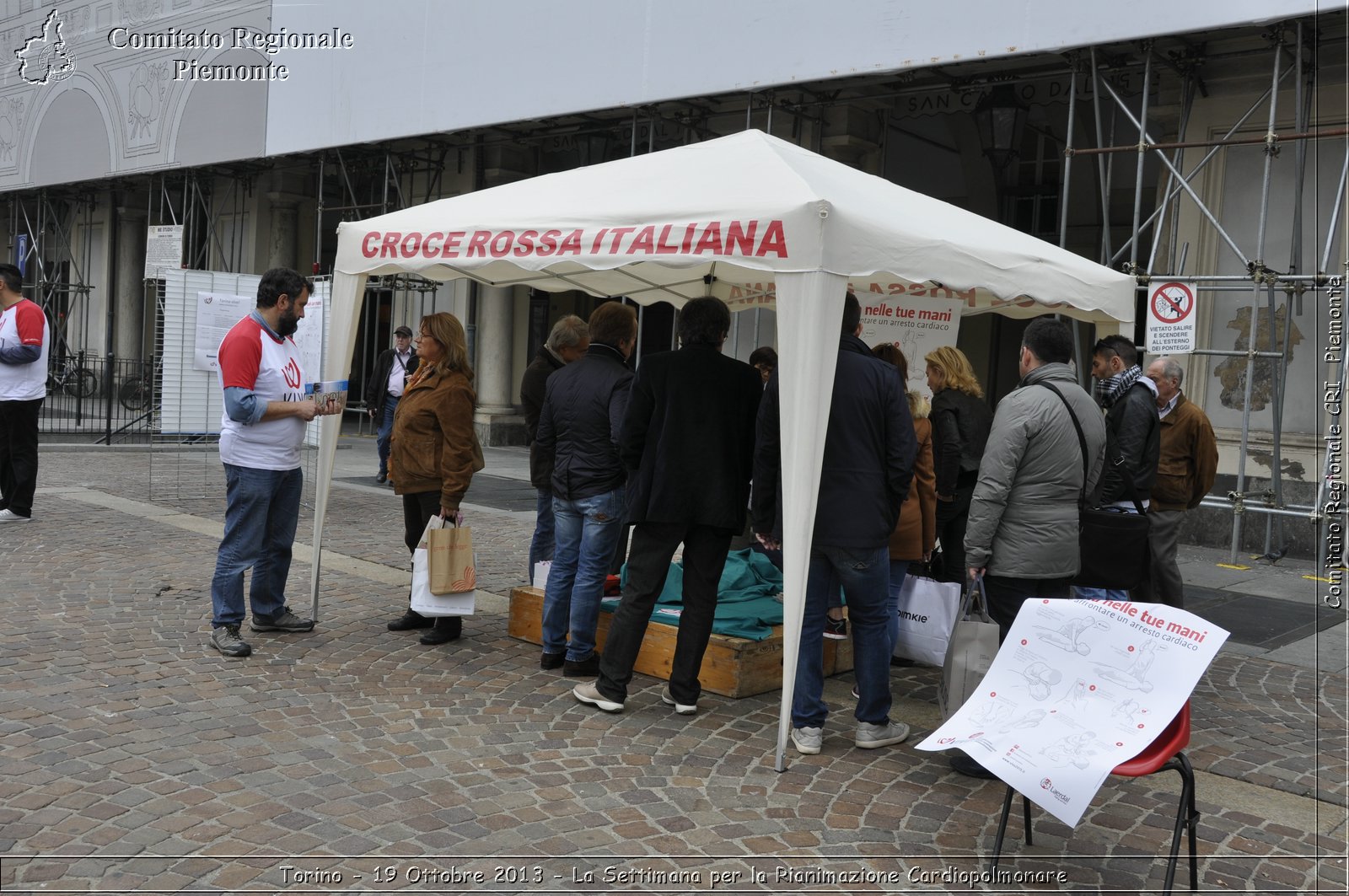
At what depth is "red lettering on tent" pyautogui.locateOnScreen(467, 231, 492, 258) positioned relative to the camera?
17.8 feet

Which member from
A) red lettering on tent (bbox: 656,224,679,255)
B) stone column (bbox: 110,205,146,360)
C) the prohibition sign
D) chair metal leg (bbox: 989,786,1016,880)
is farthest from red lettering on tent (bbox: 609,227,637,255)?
stone column (bbox: 110,205,146,360)

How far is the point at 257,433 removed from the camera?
18.6 ft

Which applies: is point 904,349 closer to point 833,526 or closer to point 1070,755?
point 833,526

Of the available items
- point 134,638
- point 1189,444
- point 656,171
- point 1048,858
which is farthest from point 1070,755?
point 134,638

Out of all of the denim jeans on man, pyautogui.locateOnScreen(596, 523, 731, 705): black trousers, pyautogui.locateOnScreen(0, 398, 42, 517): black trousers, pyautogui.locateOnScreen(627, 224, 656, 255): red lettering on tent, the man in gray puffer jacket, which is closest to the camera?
the man in gray puffer jacket

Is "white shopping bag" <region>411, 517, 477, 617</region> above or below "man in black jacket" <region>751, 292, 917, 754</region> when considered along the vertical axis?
below

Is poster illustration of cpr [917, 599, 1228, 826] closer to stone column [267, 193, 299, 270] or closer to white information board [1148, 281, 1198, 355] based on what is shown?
white information board [1148, 281, 1198, 355]

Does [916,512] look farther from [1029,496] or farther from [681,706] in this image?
[681,706]

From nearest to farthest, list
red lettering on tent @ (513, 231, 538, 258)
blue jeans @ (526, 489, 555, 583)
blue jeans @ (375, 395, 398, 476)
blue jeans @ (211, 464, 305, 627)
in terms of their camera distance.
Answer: red lettering on tent @ (513, 231, 538, 258) < blue jeans @ (211, 464, 305, 627) < blue jeans @ (526, 489, 555, 583) < blue jeans @ (375, 395, 398, 476)

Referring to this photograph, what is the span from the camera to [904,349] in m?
8.27

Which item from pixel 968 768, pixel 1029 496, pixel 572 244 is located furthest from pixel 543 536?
pixel 1029 496

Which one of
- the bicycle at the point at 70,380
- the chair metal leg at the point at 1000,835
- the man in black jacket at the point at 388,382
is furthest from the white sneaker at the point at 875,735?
the bicycle at the point at 70,380

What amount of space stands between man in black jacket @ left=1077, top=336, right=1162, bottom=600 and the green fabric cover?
1834 mm

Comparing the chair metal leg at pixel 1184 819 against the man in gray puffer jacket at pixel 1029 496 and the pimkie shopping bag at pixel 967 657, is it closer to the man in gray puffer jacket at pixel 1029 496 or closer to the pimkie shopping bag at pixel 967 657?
the pimkie shopping bag at pixel 967 657
